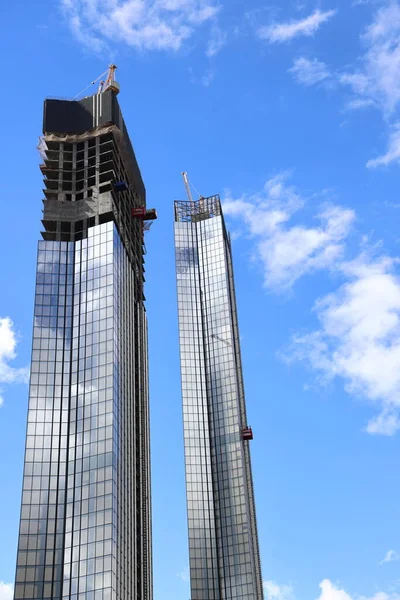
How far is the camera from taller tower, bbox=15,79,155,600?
5281 inches

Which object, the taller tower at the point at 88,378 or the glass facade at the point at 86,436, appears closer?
the glass facade at the point at 86,436

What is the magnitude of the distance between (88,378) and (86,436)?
11713mm

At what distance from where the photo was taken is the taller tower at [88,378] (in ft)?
440

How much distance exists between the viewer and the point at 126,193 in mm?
190125

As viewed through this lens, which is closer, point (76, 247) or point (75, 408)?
point (75, 408)

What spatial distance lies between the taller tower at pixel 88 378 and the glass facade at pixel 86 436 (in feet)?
0.68

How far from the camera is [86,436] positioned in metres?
145

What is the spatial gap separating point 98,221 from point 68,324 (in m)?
24.3

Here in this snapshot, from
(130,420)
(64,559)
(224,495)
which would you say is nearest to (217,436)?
(224,495)

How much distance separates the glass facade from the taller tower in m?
0.21

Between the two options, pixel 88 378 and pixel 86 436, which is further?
pixel 88 378

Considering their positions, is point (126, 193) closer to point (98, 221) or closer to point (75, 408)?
point (98, 221)

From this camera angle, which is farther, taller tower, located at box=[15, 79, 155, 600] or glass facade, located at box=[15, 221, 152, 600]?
taller tower, located at box=[15, 79, 155, 600]

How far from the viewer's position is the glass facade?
5231 inches
